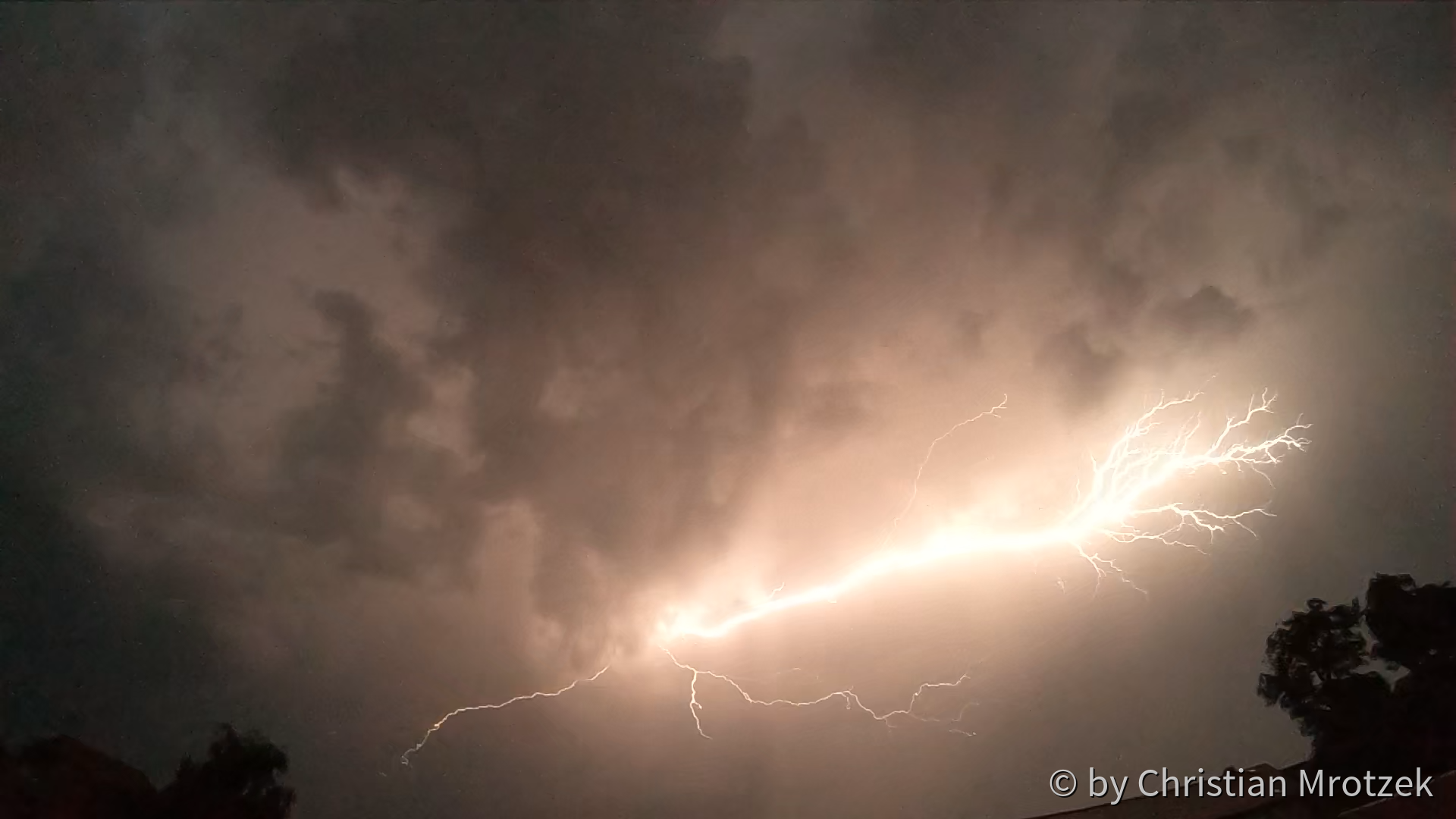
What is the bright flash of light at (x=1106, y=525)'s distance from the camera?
11.0 metres

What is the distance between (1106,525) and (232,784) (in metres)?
14.8

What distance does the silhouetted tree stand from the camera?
9422mm

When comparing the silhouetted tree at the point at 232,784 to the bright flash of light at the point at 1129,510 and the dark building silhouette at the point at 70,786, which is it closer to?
the dark building silhouette at the point at 70,786

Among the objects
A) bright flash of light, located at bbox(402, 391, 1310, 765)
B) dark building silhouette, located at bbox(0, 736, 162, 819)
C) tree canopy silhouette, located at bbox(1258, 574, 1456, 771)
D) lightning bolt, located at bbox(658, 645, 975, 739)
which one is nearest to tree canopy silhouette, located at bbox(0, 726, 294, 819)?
dark building silhouette, located at bbox(0, 736, 162, 819)

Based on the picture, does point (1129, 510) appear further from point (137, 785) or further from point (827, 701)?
point (137, 785)

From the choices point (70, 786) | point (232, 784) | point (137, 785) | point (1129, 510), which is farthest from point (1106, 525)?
point (70, 786)

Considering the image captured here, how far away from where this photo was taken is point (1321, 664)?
943 centimetres

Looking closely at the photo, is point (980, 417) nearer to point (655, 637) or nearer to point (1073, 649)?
point (1073, 649)

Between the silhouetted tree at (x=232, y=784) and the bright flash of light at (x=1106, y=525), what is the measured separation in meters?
1.87

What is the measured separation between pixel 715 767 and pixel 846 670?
2.92 meters

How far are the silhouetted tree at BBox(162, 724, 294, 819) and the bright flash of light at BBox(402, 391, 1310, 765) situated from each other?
73.8 inches

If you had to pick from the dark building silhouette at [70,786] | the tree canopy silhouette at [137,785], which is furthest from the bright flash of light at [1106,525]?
the dark building silhouette at [70,786]

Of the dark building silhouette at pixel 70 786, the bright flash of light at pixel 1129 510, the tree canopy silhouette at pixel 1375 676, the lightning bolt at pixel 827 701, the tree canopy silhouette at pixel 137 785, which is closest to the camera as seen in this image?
the tree canopy silhouette at pixel 1375 676

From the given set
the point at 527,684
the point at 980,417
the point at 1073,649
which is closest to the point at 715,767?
the point at 527,684
